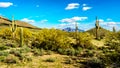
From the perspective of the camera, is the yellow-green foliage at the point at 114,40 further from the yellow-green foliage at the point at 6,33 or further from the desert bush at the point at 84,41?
the yellow-green foliage at the point at 6,33

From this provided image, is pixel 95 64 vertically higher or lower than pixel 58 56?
lower

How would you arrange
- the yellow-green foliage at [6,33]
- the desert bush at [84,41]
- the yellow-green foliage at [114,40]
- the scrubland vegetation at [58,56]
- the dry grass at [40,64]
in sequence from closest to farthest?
the dry grass at [40,64] < the scrubland vegetation at [58,56] < the yellow-green foliage at [114,40] < the desert bush at [84,41] < the yellow-green foliage at [6,33]

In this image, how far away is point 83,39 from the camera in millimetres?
28875

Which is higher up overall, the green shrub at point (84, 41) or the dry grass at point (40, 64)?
the green shrub at point (84, 41)

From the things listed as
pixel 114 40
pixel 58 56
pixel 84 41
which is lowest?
pixel 58 56

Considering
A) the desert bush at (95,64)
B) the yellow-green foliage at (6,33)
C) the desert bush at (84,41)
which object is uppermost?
the yellow-green foliage at (6,33)

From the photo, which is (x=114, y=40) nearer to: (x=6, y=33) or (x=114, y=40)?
(x=114, y=40)

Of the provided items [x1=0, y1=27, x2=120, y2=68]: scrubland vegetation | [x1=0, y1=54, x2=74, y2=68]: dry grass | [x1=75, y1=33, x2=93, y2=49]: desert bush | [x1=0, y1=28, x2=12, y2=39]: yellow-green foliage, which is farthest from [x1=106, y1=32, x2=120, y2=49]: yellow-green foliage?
[x1=0, y1=28, x2=12, y2=39]: yellow-green foliage

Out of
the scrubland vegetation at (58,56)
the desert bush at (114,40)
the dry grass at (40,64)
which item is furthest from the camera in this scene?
the desert bush at (114,40)

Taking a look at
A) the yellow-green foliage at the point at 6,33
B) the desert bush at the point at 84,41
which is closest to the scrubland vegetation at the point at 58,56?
the desert bush at the point at 84,41

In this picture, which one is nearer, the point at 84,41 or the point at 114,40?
the point at 114,40

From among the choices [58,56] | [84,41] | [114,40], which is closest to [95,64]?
[114,40]

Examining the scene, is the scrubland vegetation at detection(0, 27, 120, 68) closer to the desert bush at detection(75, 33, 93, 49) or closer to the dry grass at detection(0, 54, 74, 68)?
the dry grass at detection(0, 54, 74, 68)

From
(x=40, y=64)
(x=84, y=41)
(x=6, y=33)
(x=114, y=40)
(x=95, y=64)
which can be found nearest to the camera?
(x=95, y=64)
